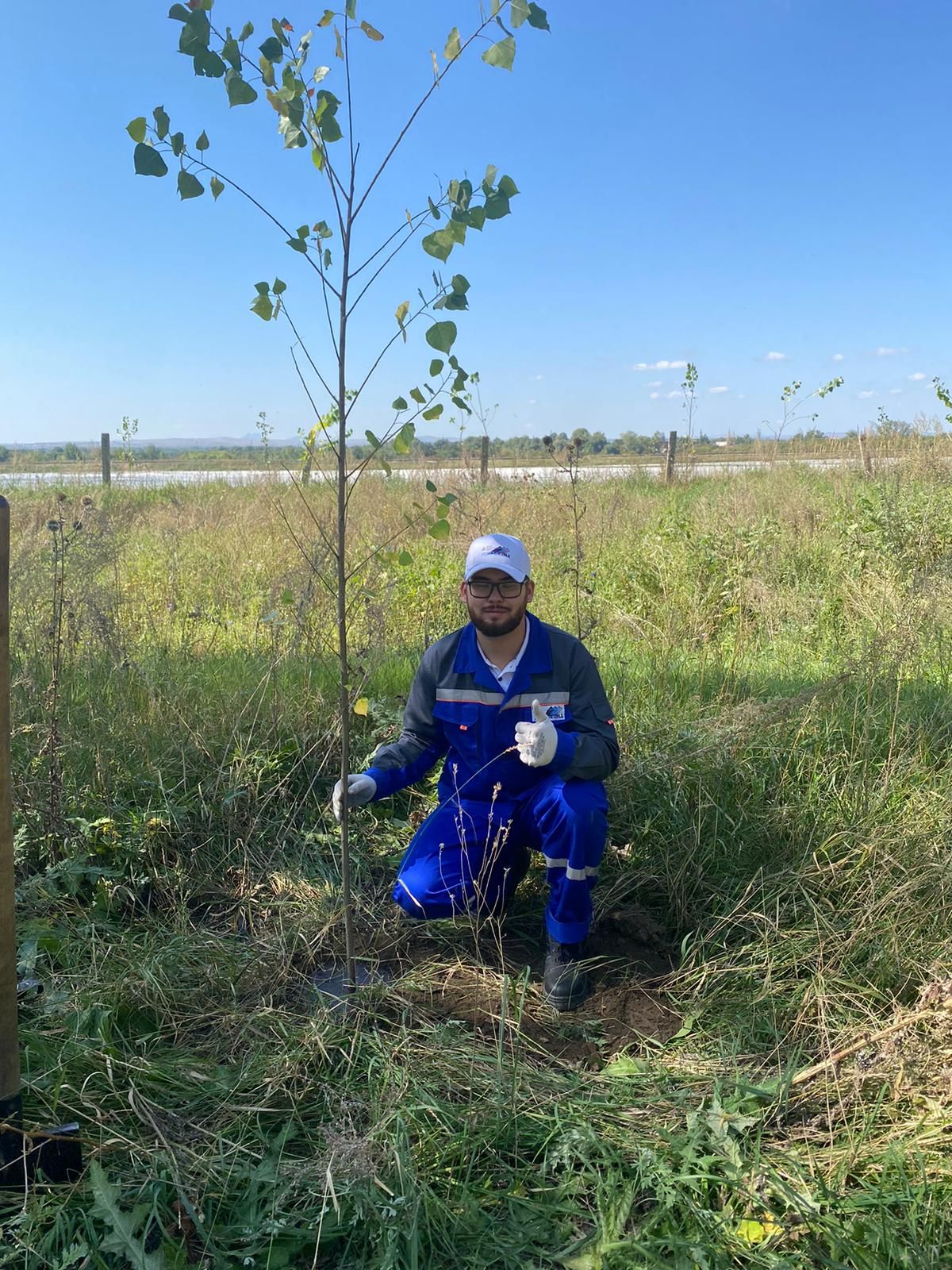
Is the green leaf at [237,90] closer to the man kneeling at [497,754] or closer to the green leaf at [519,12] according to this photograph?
the green leaf at [519,12]

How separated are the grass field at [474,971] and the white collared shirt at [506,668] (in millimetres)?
427

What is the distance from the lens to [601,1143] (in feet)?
5.73

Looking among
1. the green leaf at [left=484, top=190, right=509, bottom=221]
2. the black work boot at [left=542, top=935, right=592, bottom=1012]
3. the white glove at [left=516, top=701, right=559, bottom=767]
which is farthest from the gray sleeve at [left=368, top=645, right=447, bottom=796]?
the green leaf at [left=484, top=190, right=509, bottom=221]

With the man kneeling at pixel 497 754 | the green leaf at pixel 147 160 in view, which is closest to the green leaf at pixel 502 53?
the green leaf at pixel 147 160

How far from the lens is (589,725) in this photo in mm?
2629

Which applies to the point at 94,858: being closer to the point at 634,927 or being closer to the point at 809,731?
the point at 634,927

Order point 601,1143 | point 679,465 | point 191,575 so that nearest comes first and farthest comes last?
point 601,1143 → point 191,575 → point 679,465

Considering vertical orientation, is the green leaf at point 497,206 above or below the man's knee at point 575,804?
above

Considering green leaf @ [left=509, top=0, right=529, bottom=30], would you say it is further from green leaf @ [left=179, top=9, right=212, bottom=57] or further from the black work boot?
the black work boot

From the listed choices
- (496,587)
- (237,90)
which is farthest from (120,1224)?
(237,90)

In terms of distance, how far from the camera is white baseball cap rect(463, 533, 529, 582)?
2.59 m

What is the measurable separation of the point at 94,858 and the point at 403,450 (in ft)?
6.18

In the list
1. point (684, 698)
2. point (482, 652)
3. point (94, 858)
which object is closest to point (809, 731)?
point (684, 698)

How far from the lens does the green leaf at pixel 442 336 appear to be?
173cm
